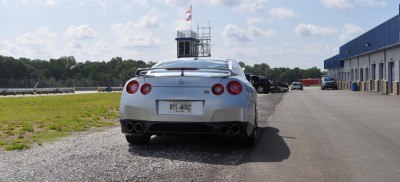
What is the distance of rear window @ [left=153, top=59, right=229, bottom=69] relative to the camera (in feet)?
24.1

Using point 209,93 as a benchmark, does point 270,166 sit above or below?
below

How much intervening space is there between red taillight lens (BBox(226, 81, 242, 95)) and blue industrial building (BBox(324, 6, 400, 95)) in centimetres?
2794

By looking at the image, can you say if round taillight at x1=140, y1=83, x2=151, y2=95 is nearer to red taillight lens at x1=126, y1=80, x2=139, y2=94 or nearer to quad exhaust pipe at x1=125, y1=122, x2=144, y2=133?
red taillight lens at x1=126, y1=80, x2=139, y2=94

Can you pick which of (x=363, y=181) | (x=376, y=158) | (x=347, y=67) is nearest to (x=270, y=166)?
(x=363, y=181)

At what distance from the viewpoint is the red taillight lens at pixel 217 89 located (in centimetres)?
622

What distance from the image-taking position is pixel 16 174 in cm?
501

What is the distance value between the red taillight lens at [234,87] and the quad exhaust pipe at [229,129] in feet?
1.50

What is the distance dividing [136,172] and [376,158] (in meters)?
3.28

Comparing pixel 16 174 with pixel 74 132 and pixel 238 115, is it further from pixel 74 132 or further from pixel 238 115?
pixel 74 132

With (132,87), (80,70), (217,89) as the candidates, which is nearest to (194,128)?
(217,89)

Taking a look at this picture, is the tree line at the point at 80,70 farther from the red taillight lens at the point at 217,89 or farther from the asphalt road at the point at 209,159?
the red taillight lens at the point at 217,89

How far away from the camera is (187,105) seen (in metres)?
6.19

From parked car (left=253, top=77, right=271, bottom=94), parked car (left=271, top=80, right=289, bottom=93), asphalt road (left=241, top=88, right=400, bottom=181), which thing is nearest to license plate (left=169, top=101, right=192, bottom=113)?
asphalt road (left=241, top=88, right=400, bottom=181)

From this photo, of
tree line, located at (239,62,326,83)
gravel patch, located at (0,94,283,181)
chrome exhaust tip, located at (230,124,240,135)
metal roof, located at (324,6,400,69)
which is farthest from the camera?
tree line, located at (239,62,326,83)
